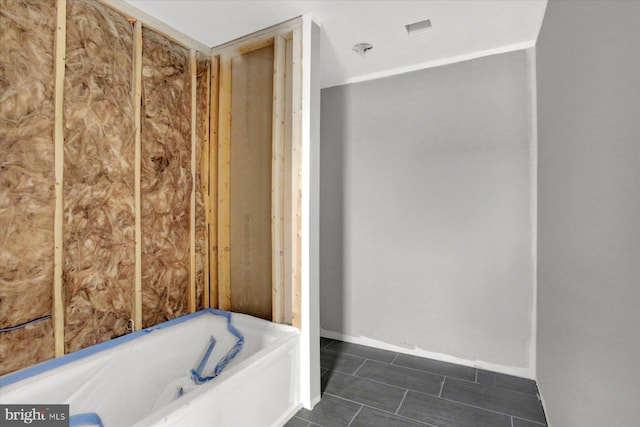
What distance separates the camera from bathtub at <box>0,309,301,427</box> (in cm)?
146

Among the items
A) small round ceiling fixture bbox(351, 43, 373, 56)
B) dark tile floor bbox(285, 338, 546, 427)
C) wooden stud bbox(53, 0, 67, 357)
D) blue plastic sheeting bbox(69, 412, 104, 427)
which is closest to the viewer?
blue plastic sheeting bbox(69, 412, 104, 427)

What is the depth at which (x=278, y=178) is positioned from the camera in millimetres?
2252

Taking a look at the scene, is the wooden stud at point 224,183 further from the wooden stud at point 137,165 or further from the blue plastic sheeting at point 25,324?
the blue plastic sheeting at point 25,324

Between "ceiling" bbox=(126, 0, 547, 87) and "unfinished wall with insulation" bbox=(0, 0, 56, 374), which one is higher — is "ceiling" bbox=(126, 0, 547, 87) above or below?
above

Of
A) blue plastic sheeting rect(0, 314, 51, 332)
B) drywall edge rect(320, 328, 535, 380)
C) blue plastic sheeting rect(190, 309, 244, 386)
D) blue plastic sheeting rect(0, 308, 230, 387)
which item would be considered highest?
blue plastic sheeting rect(0, 314, 51, 332)

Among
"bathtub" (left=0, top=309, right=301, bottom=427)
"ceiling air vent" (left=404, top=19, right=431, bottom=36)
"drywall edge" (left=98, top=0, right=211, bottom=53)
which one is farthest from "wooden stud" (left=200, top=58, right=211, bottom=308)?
"ceiling air vent" (left=404, top=19, right=431, bottom=36)

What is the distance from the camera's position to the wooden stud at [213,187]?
262 cm

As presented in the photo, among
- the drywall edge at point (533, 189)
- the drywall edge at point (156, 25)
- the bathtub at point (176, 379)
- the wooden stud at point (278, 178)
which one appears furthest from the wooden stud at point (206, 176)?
the drywall edge at point (533, 189)

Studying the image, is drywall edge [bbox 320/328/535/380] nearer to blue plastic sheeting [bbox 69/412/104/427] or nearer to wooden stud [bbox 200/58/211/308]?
wooden stud [bbox 200/58/211/308]

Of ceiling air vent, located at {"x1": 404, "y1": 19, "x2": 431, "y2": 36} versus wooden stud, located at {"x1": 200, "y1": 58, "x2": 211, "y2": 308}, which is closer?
ceiling air vent, located at {"x1": 404, "y1": 19, "x2": 431, "y2": 36}

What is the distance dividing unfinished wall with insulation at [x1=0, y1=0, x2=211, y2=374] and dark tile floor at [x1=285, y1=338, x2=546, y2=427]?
4.23 feet

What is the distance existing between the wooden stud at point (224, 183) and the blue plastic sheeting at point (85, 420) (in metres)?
1.16

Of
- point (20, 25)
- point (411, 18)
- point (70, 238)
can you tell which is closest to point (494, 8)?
point (411, 18)

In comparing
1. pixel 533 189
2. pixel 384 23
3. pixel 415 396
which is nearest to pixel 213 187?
pixel 384 23
